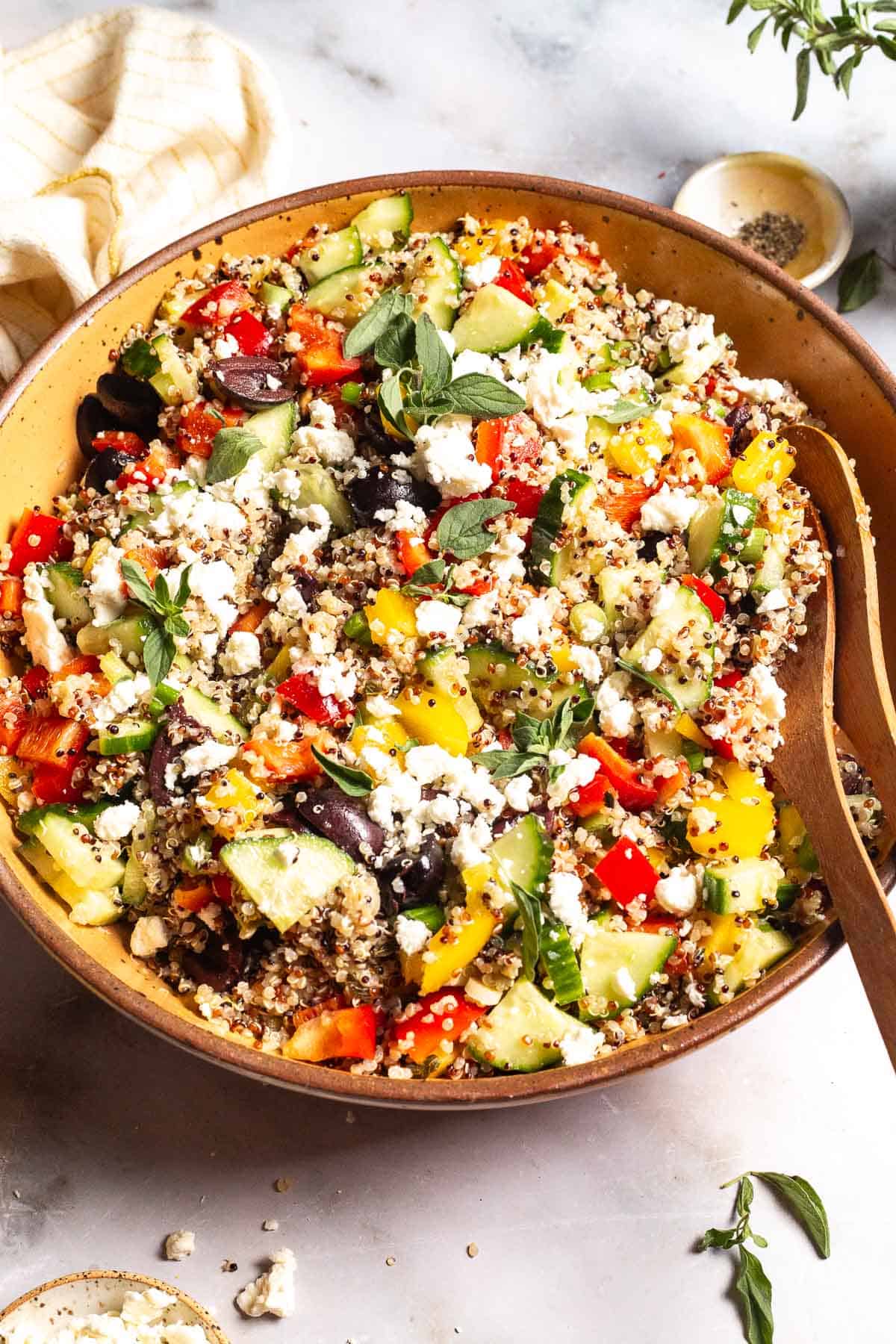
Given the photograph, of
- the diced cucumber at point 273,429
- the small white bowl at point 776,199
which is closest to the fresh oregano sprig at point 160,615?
the diced cucumber at point 273,429

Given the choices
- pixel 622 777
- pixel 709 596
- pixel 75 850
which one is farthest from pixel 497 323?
pixel 75 850

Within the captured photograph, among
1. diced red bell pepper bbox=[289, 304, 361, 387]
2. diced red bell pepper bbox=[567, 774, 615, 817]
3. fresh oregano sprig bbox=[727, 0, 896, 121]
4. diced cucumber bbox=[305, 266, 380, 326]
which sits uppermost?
fresh oregano sprig bbox=[727, 0, 896, 121]

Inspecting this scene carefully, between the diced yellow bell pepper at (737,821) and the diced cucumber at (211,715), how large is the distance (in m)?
1.08

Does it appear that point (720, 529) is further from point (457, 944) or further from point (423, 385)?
point (457, 944)

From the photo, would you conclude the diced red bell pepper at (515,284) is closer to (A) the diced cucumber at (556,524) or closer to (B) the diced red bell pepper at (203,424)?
(A) the diced cucumber at (556,524)

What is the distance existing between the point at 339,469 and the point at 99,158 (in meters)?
1.59

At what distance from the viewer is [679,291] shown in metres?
3.55

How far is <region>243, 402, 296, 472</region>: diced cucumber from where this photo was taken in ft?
10.5

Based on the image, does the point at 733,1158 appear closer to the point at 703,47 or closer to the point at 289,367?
the point at 289,367

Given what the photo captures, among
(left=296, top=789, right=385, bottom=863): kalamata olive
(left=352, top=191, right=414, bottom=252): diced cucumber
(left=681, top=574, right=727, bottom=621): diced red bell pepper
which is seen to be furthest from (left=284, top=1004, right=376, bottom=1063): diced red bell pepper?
(left=352, top=191, right=414, bottom=252): diced cucumber

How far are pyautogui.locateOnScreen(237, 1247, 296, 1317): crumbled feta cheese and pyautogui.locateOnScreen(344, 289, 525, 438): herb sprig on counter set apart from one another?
7.25ft

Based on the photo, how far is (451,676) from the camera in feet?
9.63

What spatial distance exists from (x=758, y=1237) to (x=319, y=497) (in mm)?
2323

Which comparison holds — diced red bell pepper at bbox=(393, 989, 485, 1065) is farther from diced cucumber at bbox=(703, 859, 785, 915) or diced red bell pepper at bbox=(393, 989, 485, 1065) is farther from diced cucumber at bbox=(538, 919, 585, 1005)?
diced cucumber at bbox=(703, 859, 785, 915)
